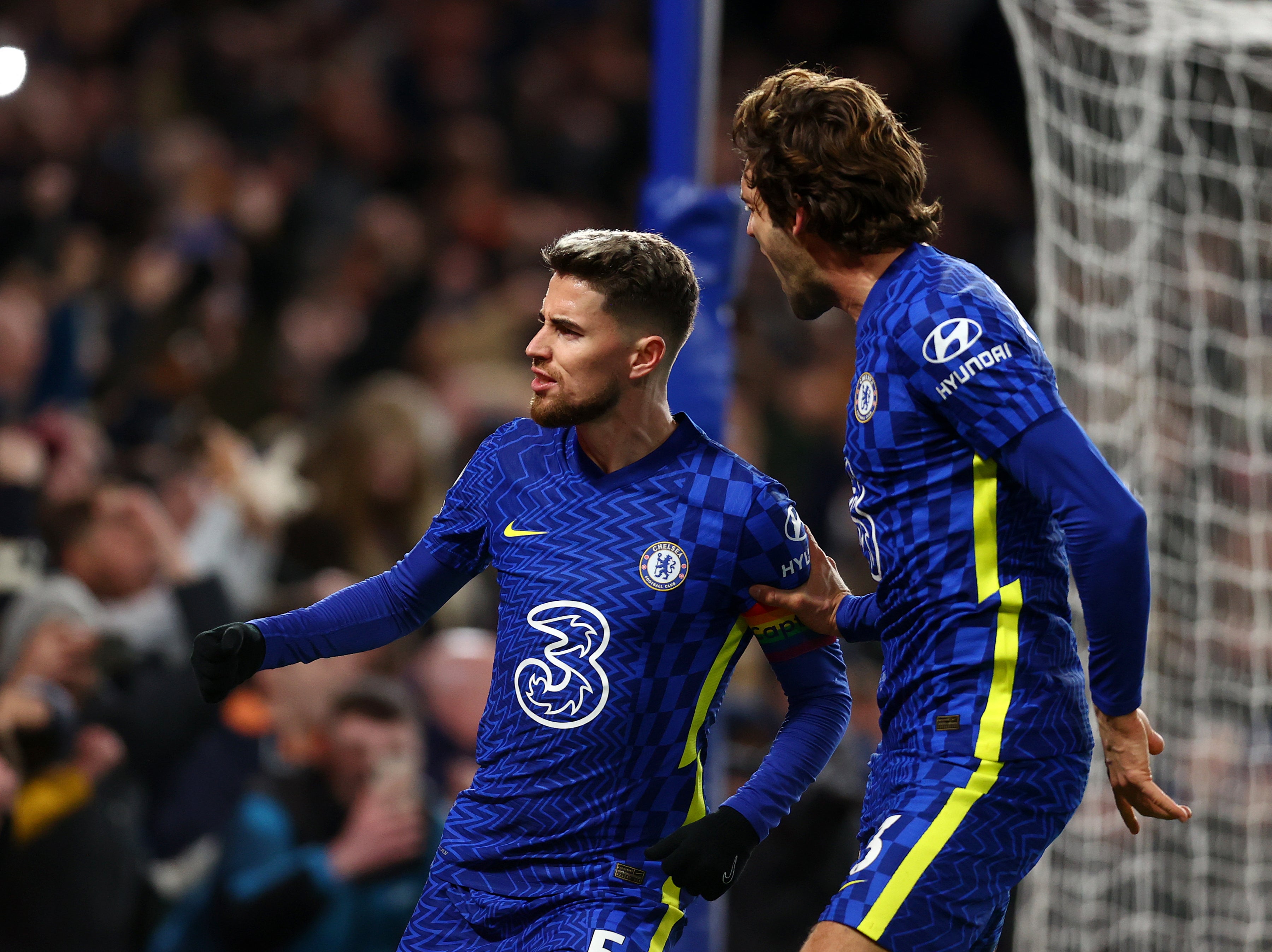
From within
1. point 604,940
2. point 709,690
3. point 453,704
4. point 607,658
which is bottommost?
point 453,704

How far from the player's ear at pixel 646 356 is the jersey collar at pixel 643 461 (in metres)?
0.11

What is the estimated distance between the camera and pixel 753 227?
2.20 metres

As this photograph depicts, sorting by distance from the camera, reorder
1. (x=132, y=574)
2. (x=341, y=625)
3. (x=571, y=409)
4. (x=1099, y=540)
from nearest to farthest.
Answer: (x=1099, y=540) → (x=571, y=409) → (x=341, y=625) → (x=132, y=574)

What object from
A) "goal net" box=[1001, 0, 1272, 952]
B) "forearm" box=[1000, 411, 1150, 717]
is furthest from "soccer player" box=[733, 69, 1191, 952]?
"goal net" box=[1001, 0, 1272, 952]

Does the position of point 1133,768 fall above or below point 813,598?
below

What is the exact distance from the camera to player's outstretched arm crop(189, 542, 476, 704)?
2316 mm

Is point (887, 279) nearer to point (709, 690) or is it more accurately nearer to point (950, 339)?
point (950, 339)

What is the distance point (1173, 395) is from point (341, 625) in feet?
13.3

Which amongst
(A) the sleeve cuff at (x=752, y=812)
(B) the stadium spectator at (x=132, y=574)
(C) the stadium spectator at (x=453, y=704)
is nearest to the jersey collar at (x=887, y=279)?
(A) the sleeve cuff at (x=752, y=812)

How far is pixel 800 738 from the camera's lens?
2.32m

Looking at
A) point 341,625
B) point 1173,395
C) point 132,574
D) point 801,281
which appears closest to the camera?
point 801,281

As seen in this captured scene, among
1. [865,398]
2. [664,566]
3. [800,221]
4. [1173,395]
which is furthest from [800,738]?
[1173,395]

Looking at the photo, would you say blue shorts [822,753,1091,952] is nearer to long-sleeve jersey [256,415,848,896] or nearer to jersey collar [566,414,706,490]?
long-sleeve jersey [256,415,848,896]

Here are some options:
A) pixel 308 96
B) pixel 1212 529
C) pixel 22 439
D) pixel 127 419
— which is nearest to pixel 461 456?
pixel 127 419
